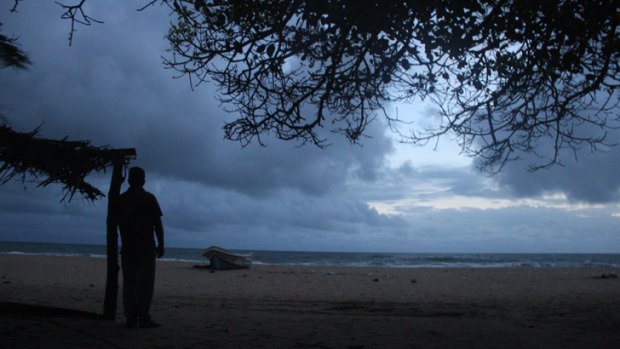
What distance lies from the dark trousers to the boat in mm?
14010

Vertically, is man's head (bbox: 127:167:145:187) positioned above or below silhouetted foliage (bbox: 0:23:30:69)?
below

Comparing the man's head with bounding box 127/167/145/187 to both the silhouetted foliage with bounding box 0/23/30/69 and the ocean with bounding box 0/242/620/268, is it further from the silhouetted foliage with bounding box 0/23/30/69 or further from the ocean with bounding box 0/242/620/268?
the ocean with bounding box 0/242/620/268

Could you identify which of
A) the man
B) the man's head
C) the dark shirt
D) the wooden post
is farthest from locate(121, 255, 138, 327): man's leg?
the man's head

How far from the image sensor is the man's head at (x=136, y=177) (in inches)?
238

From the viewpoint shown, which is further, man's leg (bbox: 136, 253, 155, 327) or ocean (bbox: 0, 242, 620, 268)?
ocean (bbox: 0, 242, 620, 268)

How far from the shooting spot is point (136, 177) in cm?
606

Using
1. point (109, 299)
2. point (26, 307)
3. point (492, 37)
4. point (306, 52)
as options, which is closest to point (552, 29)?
point (492, 37)

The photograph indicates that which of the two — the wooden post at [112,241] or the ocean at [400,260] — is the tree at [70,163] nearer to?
the wooden post at [112,241]

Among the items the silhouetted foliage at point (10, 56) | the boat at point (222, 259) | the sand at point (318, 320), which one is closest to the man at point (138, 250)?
the sand at point (318, 320)

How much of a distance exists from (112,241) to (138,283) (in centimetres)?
113

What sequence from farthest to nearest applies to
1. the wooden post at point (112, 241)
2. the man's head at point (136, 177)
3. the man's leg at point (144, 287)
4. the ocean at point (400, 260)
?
1. the ocean at point (400, 260)
2. the wooden post at point (112, 241)
3. the man's head at point (136, 177)
4. the man's leg at point (144, 287)

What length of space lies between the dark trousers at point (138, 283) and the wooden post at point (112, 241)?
746 millimetres

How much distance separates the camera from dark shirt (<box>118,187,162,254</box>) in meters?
5.84

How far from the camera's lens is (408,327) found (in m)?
6.48
